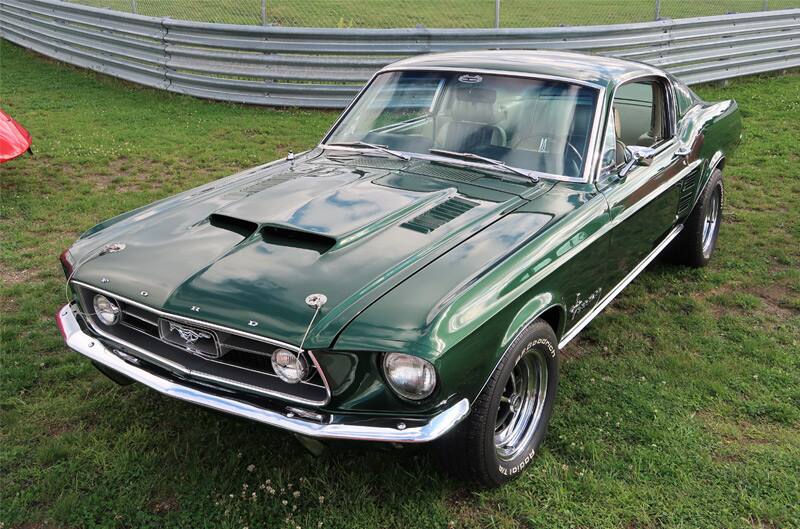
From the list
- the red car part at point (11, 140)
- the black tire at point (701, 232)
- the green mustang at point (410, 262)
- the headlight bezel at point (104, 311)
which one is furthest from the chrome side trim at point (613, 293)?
the red car part at point (11, 140)

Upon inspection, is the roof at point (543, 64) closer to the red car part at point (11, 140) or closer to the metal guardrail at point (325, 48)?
the red car part at point (11, 140)

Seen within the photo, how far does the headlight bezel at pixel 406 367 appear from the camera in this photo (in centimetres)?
229

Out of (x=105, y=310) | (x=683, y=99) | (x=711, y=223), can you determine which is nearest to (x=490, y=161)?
(x=105, y=310)

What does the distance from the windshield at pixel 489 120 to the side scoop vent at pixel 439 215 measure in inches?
20.3

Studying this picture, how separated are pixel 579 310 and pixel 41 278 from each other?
3.72 metres

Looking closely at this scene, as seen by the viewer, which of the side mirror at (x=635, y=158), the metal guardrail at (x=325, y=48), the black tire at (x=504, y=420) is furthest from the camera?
the metal guardrail at (x=325, y=48)

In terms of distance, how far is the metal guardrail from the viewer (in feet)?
30.4

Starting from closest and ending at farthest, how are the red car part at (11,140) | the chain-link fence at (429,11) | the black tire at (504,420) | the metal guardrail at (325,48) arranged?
the black tire at (504,420)
the red car part at (11,140)
the metal guardrail at (325,48)
the chain-link fence at (429,11)

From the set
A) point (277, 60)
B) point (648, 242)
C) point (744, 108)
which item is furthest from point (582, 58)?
point (744, 108)

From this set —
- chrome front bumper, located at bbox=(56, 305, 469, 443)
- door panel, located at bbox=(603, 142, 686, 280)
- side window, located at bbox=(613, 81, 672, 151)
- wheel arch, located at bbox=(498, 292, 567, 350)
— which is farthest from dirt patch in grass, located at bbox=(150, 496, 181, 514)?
side window, located at bbox=(613, 81, 672, 151)

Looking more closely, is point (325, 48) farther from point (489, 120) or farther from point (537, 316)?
point (537, 316)

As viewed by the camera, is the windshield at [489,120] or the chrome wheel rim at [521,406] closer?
the chrome wheel rim at [521,406]

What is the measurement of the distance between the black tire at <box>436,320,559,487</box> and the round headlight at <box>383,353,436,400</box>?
1.00 feet

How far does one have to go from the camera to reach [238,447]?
308 cm
